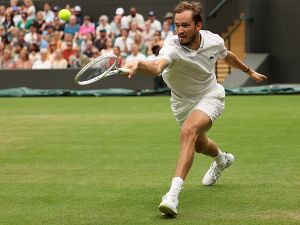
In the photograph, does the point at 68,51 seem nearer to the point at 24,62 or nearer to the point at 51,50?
the point at 51,50

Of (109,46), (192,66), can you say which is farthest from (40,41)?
(192,66)

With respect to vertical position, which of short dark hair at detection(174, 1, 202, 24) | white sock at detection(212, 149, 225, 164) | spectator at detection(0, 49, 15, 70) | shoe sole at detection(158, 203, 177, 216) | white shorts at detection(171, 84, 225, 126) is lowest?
spectator at detection(0, 49, 15, 70)

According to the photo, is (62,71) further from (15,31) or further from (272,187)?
(272,187)

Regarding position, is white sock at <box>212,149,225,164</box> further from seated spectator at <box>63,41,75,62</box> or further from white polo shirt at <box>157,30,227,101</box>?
seated spectator at <box>63,41,75,62</box>

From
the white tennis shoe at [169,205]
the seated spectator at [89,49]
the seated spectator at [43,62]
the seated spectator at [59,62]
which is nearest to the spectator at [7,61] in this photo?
the seated spectator at [43,62]

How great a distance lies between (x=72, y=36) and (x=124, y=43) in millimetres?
2415

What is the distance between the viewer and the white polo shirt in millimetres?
4977

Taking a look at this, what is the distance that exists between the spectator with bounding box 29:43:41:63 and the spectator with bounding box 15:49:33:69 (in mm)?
249

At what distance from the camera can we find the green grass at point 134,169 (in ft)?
15.1

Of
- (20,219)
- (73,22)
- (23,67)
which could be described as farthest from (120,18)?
(20,219)

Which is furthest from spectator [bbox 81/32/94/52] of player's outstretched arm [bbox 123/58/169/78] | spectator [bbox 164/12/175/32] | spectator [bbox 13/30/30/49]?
player's outstretched arm [bbox 123/58/169/78]

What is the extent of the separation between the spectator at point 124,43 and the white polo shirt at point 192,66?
12931mm

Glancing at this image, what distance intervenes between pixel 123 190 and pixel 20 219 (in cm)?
130

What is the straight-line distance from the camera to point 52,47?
746 inches
